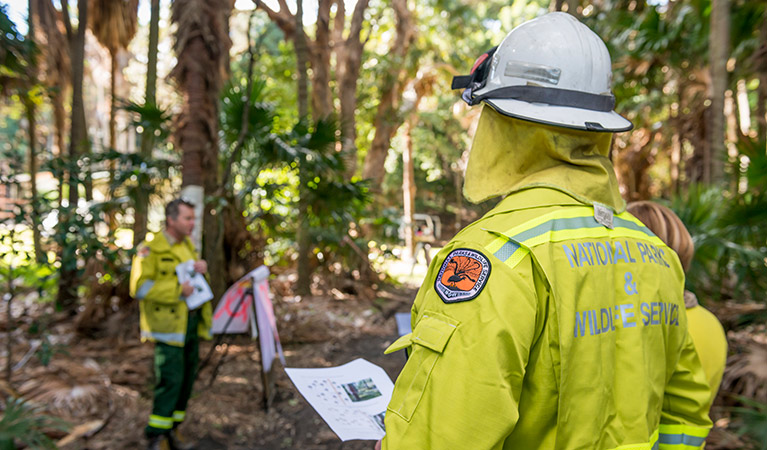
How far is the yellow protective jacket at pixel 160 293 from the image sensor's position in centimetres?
390

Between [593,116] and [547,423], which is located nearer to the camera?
[547,423]

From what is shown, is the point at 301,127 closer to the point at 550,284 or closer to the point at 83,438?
the point at 83,438

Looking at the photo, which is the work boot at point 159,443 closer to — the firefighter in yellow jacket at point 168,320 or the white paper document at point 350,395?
the firefighter in yellow jacket at point 168,320

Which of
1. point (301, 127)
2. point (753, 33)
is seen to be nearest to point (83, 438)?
point (301, 127)

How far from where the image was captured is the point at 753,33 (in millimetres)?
7207

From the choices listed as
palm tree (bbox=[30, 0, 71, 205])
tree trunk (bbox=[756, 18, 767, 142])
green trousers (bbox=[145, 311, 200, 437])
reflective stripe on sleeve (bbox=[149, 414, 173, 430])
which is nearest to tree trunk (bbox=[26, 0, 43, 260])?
palm tree (bbox=[30, 0, 71, 205])

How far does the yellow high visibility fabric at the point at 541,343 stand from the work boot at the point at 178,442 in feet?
11.5

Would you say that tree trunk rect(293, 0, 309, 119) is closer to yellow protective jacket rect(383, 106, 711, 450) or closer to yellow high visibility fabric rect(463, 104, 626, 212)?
yellow high visibility fabric rect(463, 104, 626, 212)

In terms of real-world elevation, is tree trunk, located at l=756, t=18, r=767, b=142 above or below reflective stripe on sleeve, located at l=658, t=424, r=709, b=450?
above

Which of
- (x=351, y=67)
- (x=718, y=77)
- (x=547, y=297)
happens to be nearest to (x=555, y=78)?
(x=547, y=297)

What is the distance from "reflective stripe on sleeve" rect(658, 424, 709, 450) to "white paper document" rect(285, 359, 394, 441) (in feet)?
2.68

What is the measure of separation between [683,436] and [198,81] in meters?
5.28

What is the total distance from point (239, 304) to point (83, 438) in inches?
60.0

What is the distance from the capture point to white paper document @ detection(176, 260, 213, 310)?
3.97 m
